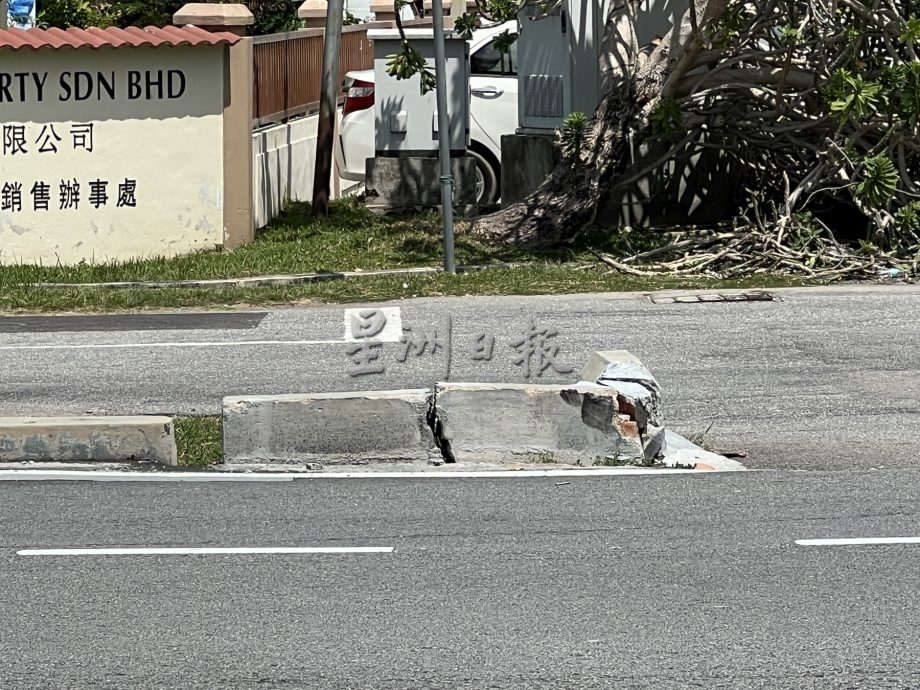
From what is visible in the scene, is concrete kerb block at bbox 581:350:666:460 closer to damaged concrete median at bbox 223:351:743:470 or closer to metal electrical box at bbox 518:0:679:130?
damaged concrete median at bbox 223:351:743:470

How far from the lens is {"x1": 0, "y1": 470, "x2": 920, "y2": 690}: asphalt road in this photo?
5.05 metres

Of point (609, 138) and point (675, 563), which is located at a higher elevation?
point (609, 138)

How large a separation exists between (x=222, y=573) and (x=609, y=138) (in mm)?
10300

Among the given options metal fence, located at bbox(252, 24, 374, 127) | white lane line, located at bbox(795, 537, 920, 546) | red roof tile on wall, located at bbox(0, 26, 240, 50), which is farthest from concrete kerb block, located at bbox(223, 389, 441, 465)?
metal fence, located at bbox(252, 24, 374, 127)

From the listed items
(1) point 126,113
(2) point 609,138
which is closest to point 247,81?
(1) point 126,113

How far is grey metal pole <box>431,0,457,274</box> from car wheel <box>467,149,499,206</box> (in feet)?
13.3

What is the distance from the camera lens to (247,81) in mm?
16203

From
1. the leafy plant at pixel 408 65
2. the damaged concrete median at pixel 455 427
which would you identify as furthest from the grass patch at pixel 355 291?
the damaged concrete median at pixel 455 427

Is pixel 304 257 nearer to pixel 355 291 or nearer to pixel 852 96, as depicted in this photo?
pixel 355 291

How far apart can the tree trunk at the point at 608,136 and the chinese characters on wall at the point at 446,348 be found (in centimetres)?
363

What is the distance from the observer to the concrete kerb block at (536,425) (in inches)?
322

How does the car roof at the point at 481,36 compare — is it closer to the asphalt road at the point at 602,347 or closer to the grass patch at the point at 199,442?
the asphalt road at the point at 602,347

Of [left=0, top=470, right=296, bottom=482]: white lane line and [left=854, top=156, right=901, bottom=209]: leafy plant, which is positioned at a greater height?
[left=854, top=156, right=901, bottom=209]: leafy plant

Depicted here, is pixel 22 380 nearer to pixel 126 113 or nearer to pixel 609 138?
pixel 126 113
